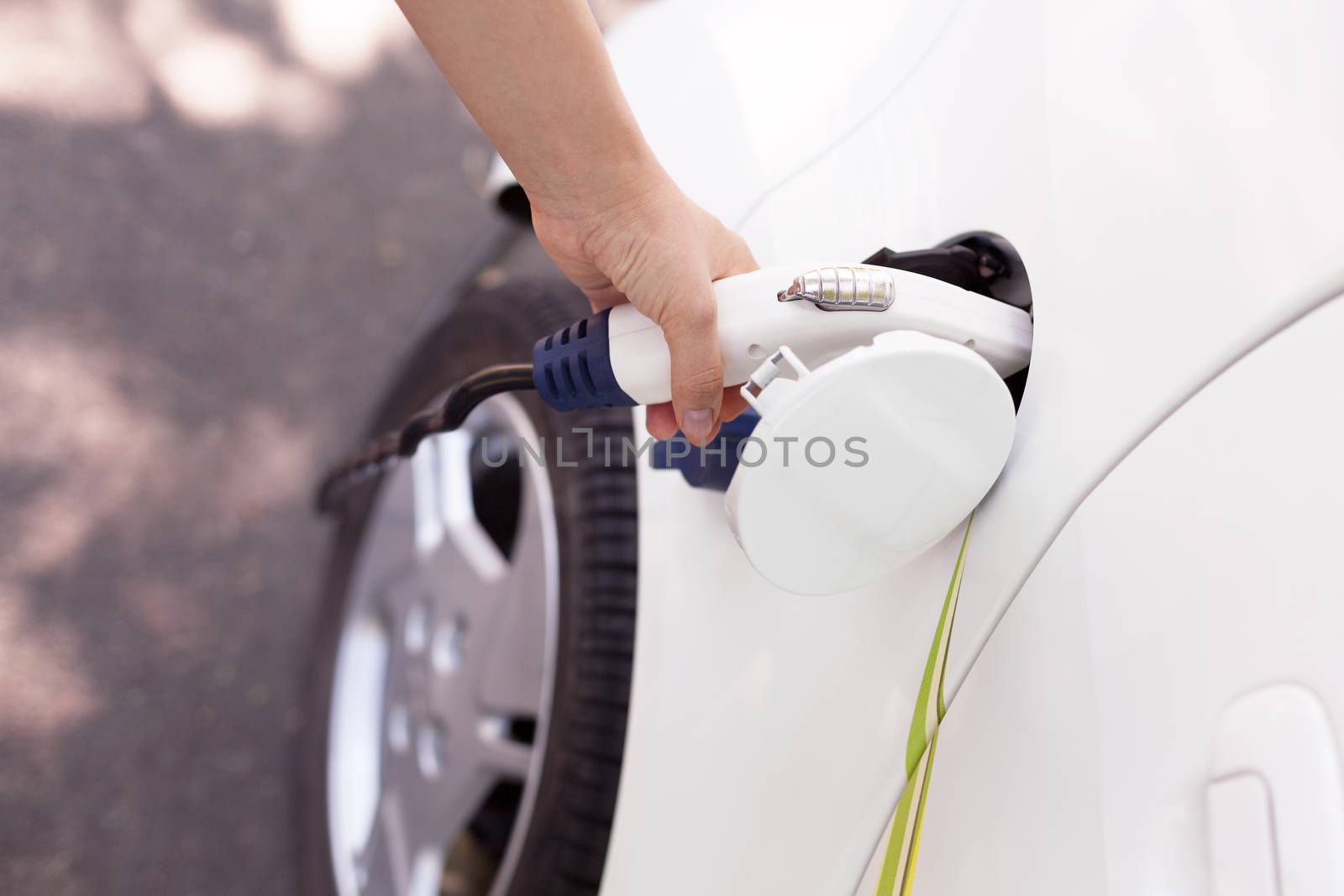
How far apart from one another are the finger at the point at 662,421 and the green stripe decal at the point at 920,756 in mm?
240

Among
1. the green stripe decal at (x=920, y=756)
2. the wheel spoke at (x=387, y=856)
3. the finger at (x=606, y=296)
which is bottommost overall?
the wheel spoke at (x=387, y=856)

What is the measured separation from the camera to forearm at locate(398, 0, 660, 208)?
1.86ft

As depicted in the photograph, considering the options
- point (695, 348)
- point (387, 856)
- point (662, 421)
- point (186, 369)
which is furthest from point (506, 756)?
point (186, 369)

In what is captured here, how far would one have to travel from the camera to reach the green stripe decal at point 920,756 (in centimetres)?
58

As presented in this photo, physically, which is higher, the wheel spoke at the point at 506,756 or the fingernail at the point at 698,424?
the fingernail at the point at 698,424

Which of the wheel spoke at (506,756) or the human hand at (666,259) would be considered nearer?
the human hand at (666,259)

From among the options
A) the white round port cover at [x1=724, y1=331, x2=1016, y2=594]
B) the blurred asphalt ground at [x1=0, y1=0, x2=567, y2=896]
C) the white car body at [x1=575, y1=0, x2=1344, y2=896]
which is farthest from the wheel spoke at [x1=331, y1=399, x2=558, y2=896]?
the white round port cover at [x1=724, y1=331, x2=1016, y2=594]

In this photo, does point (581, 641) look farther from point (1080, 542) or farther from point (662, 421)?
point (1080, 542)

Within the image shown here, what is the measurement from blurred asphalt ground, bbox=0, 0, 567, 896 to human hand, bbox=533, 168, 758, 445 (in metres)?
1.11

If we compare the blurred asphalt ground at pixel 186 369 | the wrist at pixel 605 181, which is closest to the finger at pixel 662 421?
the wrist at pixel 605 181

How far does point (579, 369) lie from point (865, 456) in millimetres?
232

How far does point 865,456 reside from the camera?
0.55m

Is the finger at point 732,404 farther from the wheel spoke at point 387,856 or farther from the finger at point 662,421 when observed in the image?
the wheel spoke at point 387,856

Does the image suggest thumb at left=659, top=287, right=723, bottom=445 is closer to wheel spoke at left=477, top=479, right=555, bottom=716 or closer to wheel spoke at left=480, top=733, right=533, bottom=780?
wheel spoke at left=477, top=479, right=555, bottom=716
